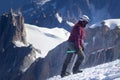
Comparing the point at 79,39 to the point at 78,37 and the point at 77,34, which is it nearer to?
the point at 78,37

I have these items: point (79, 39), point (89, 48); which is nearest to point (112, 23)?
point (89, 48)

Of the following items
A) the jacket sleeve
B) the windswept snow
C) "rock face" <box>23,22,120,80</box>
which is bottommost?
"rock face" <box>23,22,120,80</box>

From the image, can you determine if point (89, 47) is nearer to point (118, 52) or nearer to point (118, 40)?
point (118, 40)

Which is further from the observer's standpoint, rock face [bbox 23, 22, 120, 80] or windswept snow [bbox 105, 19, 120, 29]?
windswept snow [bbox 105, 19, 120, 29]

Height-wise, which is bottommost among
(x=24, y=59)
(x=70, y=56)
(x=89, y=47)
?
(x=24, y=59)

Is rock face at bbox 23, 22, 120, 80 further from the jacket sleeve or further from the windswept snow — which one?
the jacket sleeve

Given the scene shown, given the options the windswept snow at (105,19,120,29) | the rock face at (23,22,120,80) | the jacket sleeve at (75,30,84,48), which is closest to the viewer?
the jacket sleeve at (75,30,84,48)

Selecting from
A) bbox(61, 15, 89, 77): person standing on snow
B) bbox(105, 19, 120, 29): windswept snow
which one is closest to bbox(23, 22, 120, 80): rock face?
bbox(105, 19, 120, 29): windswept snow

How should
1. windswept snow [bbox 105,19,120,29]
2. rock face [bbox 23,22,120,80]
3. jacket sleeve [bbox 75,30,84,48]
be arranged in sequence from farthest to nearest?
windswept snow [bbox 105,19,120,29] → rock face [bbox 23,22,120,80] → jacket sleeve [bbox 75,30,84,48]

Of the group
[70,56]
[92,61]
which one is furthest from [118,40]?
[70,56]

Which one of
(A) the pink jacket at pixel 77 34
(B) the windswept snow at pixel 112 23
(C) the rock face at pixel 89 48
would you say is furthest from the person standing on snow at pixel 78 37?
(B) the windswept snow at pixel 112 23

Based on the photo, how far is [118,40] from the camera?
4021 inches

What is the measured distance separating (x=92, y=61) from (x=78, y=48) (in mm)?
71759

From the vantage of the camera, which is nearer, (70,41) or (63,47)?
(70,41)
